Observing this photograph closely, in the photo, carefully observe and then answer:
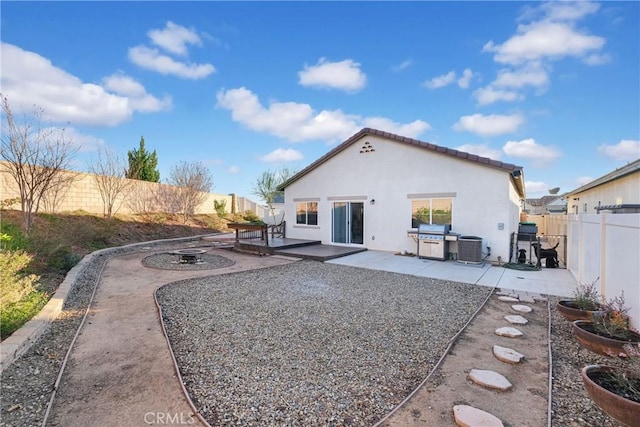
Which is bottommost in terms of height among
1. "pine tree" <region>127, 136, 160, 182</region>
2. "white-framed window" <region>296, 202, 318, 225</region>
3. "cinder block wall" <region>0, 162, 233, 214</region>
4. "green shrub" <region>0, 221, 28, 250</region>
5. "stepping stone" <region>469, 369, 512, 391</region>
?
"stepping stone" <region>469, 369, 512, 391</region>

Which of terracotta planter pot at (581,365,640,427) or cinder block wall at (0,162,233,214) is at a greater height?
cinder block wall at (0,162,233,214)

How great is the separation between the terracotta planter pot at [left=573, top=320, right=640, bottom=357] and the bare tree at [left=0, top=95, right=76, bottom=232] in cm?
1348

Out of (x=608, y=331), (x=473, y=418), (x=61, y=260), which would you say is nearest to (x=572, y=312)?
(x=608, y=331)

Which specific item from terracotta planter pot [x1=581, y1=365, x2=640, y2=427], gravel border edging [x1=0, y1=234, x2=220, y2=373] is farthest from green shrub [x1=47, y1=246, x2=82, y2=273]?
terracotta planter pot [x1=581, y1=365, x2=640, y2=427]

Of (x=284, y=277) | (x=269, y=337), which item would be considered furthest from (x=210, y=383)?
(x=284, y=277)

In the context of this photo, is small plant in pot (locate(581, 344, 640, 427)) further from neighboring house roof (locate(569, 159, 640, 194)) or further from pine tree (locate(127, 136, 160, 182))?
pine tree (locate(127, 136, 160, 182))

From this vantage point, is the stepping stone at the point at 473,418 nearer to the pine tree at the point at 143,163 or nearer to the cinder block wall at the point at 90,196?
the cinder block wall at the point at 90,196

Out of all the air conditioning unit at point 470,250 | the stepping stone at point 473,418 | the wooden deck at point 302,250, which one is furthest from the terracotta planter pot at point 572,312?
the wooden deck at point 302,250

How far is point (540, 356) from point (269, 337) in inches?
140

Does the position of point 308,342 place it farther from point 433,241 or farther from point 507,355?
point 433,241

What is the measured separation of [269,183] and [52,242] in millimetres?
24913

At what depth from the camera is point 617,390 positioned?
2549mm

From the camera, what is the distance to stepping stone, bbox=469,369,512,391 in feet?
9.93

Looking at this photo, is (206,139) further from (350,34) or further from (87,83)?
(350,34)
